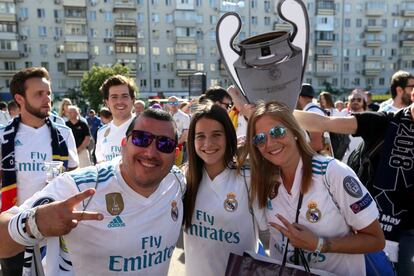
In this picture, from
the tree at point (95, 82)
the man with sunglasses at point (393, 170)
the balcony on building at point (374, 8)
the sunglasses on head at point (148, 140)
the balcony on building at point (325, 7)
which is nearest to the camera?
the sunglasses on head at point (148, 140)

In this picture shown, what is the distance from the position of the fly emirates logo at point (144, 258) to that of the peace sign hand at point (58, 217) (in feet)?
1.40

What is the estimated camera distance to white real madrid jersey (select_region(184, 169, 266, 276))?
7.86 ft


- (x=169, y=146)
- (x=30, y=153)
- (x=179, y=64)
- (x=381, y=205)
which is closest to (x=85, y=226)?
(x=169, y=146)

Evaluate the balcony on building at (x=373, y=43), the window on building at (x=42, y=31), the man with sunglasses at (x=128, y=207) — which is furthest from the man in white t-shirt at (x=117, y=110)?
the balcony on building at (x=373, y=43)

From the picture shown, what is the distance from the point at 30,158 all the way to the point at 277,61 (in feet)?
7.69

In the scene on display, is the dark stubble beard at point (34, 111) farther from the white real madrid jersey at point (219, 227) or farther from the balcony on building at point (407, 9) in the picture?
the balcony on building at point (407, 9)

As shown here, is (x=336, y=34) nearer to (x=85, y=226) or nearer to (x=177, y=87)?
(x=177, y=87)

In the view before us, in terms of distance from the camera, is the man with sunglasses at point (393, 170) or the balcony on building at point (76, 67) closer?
the man with sunglasses at point (393, 170)

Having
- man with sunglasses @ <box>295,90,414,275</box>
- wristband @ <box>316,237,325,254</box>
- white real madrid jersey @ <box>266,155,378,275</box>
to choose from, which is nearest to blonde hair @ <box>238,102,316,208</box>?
white real madrid jersey @ <box>266,155,378,275</box>

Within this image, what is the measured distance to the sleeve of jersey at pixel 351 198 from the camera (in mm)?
2029

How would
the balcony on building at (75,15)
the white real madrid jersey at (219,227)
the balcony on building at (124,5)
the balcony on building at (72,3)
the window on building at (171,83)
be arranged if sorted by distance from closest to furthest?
the white real madrid jersey at (219,227) < the balcony on building at (72,3) < the balcony on building at (75,15) < the balcony on building at (124,5) < the window on building at (171,83)

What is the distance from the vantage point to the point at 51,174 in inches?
99.7

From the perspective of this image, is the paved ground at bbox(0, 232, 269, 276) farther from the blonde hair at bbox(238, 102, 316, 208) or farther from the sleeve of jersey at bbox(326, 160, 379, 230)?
the sleeve of jersey at bbox(326, 160, 379, 230)

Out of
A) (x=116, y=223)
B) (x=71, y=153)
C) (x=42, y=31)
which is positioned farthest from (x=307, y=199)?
(x=42, y=31)
